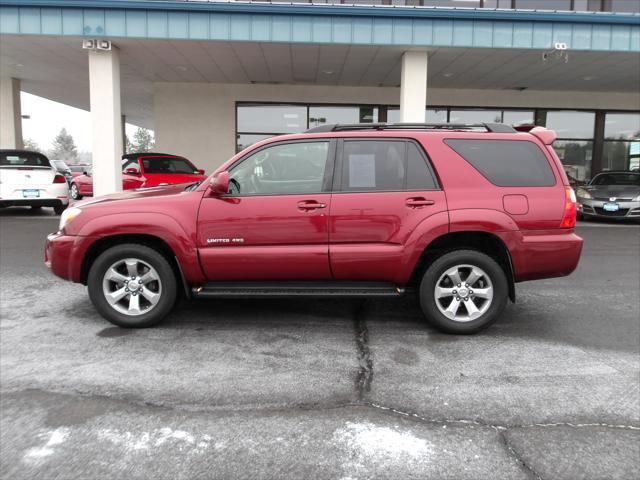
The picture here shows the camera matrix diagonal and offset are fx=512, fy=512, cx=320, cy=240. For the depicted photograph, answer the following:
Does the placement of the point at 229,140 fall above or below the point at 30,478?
above

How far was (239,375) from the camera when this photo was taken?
3.70 meters

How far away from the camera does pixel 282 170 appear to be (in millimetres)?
4629

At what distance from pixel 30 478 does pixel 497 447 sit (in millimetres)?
2399

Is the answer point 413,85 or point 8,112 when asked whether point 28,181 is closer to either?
point 8,112

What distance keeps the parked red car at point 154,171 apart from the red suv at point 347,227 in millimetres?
8870

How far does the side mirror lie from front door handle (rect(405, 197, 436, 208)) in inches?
61.6

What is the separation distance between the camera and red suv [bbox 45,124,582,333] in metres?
4.44

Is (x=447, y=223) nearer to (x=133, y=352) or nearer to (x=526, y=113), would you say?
(x=133, y=352)

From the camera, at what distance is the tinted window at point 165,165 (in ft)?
44.8

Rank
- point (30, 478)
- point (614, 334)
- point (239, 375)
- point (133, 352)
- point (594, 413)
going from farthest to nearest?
1. point (614, 334)
2. point (133, 352)
3. point (239, 375)
4. point (594, 413)
5. point (30, 478)

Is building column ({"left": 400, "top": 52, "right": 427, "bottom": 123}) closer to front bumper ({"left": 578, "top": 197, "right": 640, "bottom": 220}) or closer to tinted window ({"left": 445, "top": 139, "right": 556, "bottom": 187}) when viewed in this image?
front bumper ({"left": 578, "top": 197, "right": 640, "bottom": 220})

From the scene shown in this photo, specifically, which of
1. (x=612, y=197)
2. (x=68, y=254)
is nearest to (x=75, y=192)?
(x=68, y=254)

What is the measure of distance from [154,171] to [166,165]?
364 mm

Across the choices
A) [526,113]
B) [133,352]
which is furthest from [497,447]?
[526,113]
